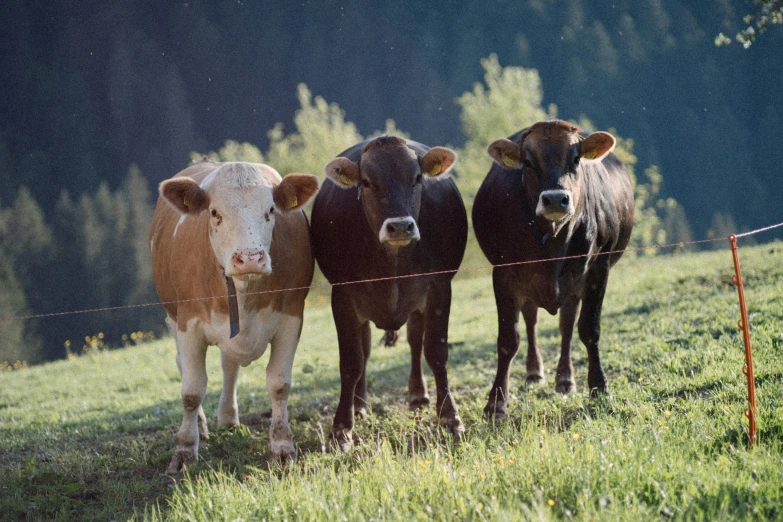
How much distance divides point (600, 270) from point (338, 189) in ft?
8.04

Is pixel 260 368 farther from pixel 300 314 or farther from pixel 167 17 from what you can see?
pixel 167 17

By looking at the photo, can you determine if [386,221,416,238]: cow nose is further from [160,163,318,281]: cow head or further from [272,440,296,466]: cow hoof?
[272,440,296,466]: cow hoof

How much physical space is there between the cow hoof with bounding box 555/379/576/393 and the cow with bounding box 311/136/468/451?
1387mm

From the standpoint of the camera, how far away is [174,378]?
1216cm

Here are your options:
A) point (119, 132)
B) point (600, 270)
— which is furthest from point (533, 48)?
point (600, 270)

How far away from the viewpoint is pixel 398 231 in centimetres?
586

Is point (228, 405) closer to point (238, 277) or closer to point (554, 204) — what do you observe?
point (238, 277)

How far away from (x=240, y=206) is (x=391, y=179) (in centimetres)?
118

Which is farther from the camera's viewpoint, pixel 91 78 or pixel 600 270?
pixel 91 78

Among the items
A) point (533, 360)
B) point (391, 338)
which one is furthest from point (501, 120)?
point (533, 360)

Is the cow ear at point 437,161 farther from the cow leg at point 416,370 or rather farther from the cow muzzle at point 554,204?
the cow leg at point 416,370

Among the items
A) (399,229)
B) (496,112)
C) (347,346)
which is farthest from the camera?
(496,112)

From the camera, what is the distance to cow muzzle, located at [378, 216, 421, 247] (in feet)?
19.2

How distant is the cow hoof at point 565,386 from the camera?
7.51m
